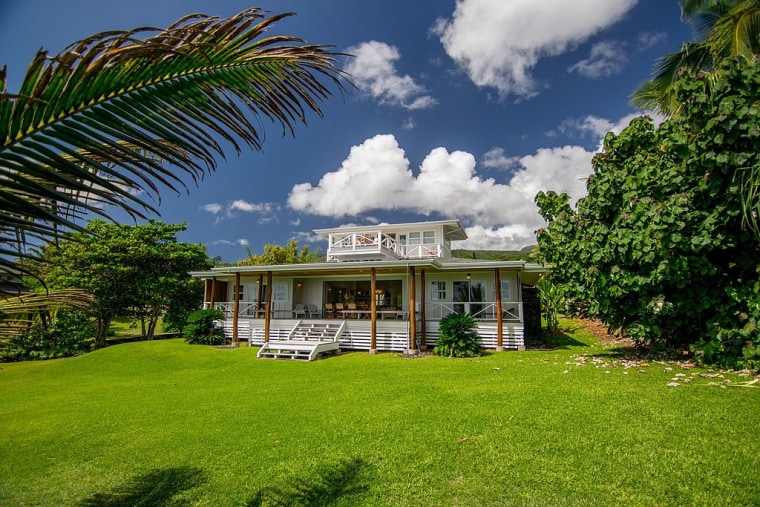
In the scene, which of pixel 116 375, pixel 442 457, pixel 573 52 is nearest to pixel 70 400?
pixel 116 375

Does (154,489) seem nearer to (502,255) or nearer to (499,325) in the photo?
(499,325)

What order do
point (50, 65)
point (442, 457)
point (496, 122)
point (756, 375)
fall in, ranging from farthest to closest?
1. point (496, 122)
2. point (756, 375)
3. point (442, 457)
4. point (50, 65)

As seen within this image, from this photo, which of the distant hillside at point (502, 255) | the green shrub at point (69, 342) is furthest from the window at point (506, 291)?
the green shrub at point (69, 342)

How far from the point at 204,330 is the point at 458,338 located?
11386 millimetres

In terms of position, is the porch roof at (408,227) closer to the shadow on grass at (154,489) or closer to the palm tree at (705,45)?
the palm tree at (705,45)

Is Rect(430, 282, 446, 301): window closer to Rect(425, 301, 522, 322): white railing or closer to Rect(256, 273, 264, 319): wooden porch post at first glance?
Rect(425, 301, 522, 322): white railing

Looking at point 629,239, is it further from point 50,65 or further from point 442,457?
point 50,65

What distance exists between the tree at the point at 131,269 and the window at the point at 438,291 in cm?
1423

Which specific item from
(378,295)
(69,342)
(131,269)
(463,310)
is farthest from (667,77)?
(69,342)

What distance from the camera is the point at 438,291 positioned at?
16656mm

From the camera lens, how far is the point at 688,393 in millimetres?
6121

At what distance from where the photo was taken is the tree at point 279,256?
37938mm

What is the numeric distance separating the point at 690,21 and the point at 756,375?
10427 millimetres

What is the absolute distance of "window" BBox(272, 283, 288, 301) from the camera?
19062mm
